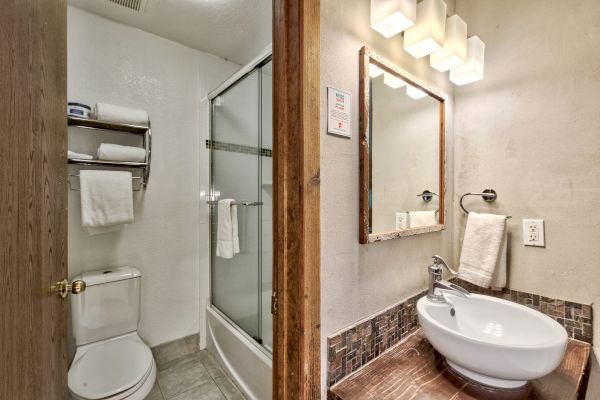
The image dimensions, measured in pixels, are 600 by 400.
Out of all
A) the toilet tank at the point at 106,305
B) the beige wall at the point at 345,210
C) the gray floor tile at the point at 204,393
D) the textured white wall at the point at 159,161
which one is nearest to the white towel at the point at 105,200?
the textured white wall at the point at 159,161

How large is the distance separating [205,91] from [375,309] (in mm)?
1955

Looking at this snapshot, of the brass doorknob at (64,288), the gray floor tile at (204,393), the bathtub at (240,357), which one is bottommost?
the gray floor tile at (204,393)

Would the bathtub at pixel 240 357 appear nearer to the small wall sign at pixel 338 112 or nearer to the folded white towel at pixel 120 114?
the small wall sign at pixel 338 112

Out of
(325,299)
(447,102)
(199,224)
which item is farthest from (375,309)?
(199,224)

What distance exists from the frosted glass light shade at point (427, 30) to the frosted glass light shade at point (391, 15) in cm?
10

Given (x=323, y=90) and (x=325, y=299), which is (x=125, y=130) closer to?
(x=323, y=90)

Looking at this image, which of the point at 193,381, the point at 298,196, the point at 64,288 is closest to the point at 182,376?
the point at 193,381

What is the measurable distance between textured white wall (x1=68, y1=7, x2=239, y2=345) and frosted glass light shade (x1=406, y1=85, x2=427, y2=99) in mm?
1537

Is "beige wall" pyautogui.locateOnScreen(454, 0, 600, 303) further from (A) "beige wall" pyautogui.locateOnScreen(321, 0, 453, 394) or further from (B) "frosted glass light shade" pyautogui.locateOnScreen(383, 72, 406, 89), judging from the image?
(A) "beige wall" pyautogui.locateOnScreen(321, 0, 453, 394)

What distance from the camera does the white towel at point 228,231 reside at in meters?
1.77

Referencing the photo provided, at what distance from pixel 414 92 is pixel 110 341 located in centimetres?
216

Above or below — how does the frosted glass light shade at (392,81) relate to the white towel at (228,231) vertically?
above

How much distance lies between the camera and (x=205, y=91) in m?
2.08

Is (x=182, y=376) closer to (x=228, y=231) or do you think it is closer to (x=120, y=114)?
(x=228, y=231)
